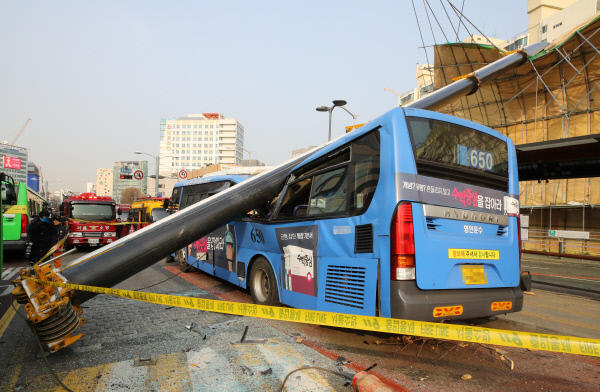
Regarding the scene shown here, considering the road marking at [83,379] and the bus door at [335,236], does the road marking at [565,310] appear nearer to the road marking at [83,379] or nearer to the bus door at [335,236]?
the bus door at [335,236]

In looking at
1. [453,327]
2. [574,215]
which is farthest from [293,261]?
[574,215]

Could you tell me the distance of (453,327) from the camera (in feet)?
9.10

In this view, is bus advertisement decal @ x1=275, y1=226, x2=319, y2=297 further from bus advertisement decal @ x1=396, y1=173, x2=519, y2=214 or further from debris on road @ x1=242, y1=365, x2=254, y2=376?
bus advertisement decal @ x1=396, y1=173, x2=519, y2=214

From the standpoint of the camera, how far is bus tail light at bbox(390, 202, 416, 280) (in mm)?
3752

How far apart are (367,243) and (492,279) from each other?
1542 millimetres

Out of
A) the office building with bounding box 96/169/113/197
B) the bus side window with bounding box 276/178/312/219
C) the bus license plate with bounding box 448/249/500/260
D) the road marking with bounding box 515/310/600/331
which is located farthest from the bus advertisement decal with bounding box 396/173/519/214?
the office building with bounding box 96/169/113/197

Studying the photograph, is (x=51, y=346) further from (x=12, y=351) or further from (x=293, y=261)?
(x=293, y=261)

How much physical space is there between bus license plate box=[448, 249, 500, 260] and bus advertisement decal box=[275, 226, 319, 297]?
1.66 m

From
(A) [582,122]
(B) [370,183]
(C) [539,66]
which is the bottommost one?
(B) [370,183]

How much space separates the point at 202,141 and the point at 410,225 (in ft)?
515

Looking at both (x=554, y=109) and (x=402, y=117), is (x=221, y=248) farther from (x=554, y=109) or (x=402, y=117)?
(x=554, y=109)

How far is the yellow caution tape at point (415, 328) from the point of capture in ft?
7.70

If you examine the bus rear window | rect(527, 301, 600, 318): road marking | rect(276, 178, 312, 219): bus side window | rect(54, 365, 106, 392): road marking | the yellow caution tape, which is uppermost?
the bus rear window

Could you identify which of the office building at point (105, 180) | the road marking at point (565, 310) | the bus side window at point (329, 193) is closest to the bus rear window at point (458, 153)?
the bus side window at point (329, 193)
